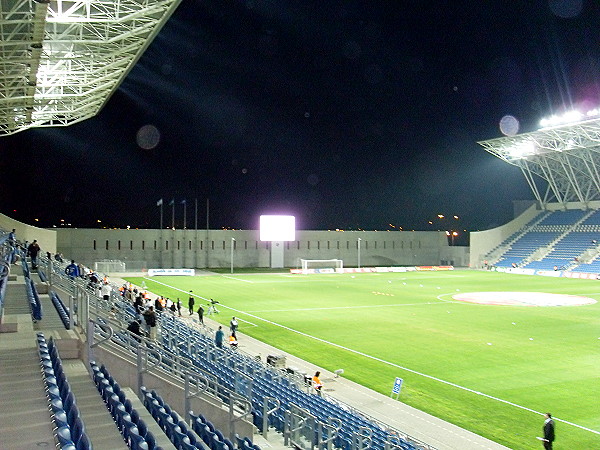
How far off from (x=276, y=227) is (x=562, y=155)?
34382 mm

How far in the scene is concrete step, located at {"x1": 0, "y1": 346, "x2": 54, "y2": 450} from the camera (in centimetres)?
611

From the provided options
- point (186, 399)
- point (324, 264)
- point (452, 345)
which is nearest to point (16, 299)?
point (186, 399)

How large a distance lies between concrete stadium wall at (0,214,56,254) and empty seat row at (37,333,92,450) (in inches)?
1704

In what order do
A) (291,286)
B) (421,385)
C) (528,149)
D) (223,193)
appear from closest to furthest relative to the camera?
1. (421,385)
2. (291,286)
3. (528,149)
4. (223,193)

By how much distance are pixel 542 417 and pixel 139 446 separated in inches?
541

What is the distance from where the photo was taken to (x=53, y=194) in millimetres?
91125

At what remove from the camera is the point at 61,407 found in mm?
6316

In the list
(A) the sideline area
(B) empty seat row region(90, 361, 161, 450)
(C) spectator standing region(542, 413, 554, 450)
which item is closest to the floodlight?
(A) the sideline area

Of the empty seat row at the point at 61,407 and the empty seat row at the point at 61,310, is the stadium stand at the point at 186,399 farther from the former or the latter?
the empty seat row at the point at 61,310

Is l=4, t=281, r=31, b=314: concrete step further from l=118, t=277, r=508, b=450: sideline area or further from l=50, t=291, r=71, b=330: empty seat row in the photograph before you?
l=118, t=277, r=508, b=450: sideline area

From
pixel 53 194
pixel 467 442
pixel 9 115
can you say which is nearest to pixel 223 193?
pixel 53 194

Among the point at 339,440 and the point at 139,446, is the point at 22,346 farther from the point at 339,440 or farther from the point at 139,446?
the point at 339,440

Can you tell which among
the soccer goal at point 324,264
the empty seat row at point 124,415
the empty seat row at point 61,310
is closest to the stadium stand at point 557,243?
the soccer goal at point 324,264

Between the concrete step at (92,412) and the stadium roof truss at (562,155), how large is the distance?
55.2 m
